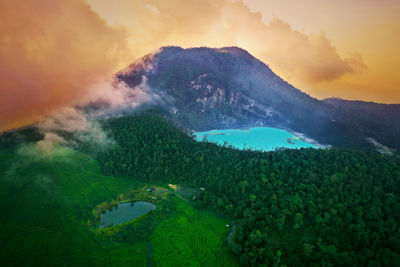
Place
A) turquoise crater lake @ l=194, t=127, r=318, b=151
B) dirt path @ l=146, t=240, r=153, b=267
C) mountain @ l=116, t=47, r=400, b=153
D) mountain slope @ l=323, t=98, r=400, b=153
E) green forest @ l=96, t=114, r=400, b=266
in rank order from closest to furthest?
green forest @ l=96, t=114, r=400, b=266
dirt path @ l=146, t=240, r=153, b=267
turquoise crater lake @ l=194, t=127, r=318, b=151
mountain slope @ l=323, t=98, r=400, b=153
mountain @ l=116, t=47, r=400, b=153

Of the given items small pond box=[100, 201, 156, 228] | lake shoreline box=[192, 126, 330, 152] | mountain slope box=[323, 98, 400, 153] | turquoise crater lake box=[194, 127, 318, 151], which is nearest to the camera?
small pond box=[100, 201, 156, 228]

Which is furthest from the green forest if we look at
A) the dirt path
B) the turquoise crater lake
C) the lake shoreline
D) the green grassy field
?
the lake shoreline

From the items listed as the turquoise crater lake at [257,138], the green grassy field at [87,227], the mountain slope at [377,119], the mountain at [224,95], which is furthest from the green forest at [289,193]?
the mountain slope at [377,119]

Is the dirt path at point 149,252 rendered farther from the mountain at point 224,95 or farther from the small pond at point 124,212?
the mountain at point 224,95

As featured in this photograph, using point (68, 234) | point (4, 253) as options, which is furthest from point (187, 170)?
point (4, 253)

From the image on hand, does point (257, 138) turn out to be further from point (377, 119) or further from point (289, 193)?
point (377, 119)

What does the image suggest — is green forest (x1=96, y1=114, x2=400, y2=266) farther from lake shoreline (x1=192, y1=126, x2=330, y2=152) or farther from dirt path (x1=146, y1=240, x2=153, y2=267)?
lake shoreline (x1=192, y1=126, x2=330, y2=152)
